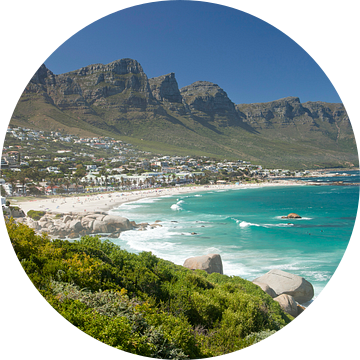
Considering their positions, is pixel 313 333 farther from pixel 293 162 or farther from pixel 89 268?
pixel 293 162

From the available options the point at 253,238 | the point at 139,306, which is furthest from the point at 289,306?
the point at 253,238

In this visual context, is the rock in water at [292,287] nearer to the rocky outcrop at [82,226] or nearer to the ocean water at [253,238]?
the ocean water at [253,238]

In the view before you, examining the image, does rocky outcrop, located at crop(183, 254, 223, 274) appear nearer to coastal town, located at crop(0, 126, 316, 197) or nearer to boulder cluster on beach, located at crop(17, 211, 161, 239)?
boulder cluster on beach, located at crop(17, 211, 161, 239)

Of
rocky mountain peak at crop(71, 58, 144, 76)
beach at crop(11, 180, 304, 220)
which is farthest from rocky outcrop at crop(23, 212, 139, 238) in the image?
rocky mountain peak at crop(71, 58, 144, 76)

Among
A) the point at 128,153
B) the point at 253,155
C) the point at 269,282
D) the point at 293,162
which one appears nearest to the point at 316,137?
the point at 293,162

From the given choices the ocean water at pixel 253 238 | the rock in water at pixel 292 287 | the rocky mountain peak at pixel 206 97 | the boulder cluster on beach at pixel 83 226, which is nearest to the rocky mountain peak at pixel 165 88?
the rocky mountain peak at pixel 206 97
